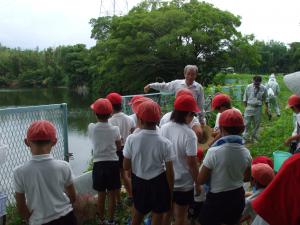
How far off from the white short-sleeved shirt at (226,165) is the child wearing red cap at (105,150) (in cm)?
133

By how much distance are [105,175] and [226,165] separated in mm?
1563

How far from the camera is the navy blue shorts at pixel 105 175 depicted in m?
3.91

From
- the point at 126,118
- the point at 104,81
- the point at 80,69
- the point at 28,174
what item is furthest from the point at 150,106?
the point at 80,69

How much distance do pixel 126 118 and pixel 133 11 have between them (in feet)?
91.3

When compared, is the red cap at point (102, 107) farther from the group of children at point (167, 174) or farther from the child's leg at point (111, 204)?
the child's leg at point (111, 204)

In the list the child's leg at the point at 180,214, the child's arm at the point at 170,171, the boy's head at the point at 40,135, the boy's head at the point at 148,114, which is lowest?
the child's leg at the point at 180,214

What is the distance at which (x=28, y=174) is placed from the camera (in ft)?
8.21

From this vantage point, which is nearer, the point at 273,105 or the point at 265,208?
the point at 265,208

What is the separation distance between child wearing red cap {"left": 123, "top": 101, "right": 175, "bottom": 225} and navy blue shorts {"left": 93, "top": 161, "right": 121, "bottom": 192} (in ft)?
2.85

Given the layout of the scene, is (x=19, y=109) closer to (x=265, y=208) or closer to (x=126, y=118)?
(x=126, y=118)

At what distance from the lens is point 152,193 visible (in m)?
3.02

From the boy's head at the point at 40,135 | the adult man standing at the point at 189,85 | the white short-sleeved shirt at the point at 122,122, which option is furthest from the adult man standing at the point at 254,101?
the boy's head at the point at 40,135

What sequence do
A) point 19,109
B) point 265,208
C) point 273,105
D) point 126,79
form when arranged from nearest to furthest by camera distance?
point 265,208, point 19,109, point 273,105, point 126,79

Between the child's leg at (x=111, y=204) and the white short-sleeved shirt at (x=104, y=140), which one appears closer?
the white short-sleeved shirt at (x=104, y=140)
